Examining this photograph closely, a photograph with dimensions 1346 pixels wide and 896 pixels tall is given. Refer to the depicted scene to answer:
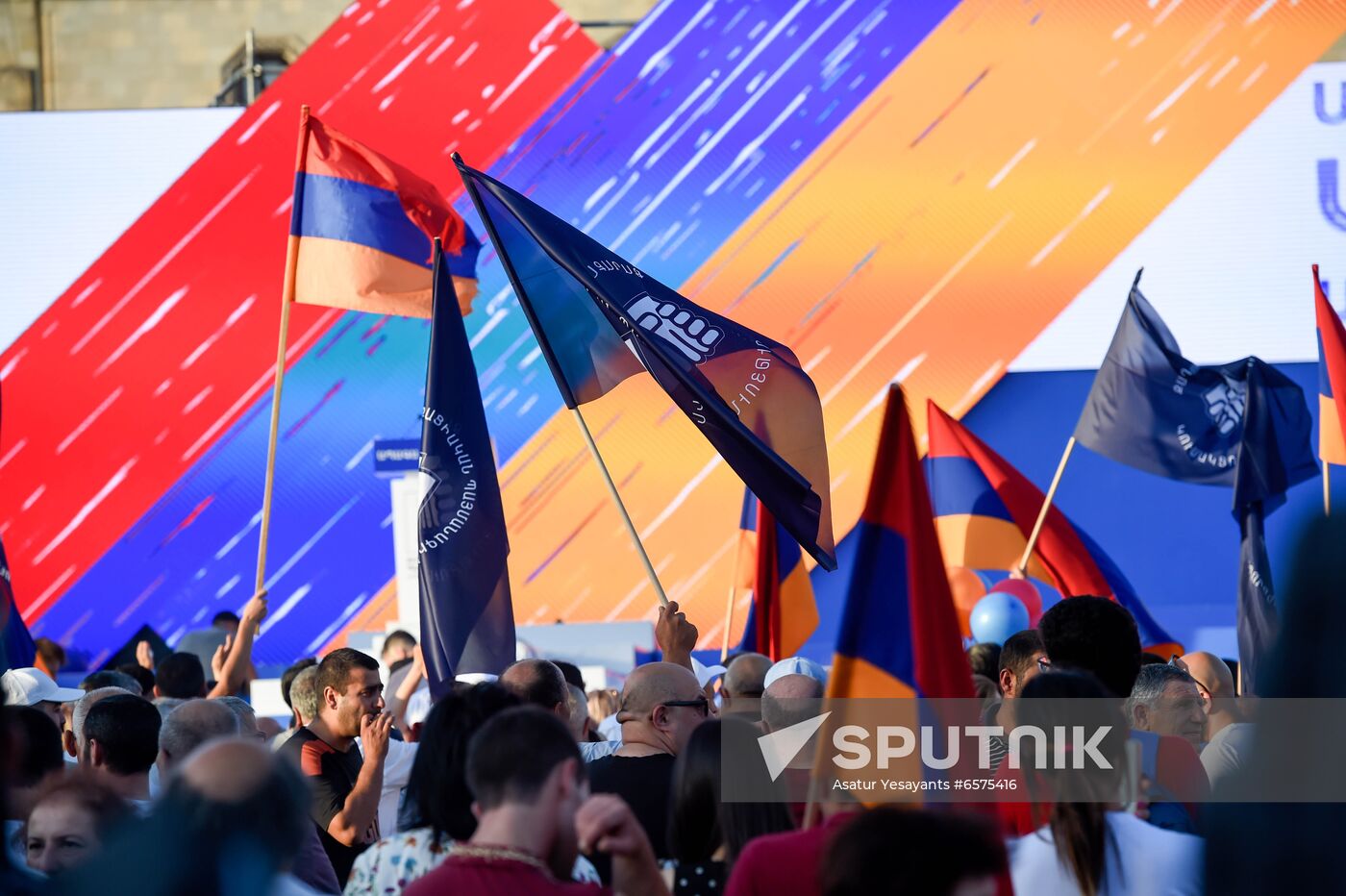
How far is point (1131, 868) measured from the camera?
2.44 metres

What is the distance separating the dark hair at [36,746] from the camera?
3115 mm

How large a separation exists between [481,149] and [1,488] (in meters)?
4.38

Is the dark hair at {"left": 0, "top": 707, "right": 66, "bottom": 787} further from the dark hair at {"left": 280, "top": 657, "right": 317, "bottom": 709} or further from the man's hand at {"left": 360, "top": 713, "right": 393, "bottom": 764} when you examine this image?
the dark hair at {"left": 280, "top": 657, "right": 317, "bottom": 709}

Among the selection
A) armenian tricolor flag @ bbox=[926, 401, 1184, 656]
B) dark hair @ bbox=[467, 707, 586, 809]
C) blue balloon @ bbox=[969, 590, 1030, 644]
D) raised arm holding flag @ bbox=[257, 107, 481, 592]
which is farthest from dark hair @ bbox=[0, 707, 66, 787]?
armenian tricolor flag @ bbox=[926, 401, 1184, 656]

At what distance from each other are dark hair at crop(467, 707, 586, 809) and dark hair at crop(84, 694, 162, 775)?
58.3 inches

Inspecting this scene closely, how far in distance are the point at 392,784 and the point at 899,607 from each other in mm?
1921

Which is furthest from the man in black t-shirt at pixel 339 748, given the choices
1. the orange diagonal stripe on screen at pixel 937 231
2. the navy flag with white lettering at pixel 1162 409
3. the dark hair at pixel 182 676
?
the orange diagonal stripe on screen at pixel 937 231

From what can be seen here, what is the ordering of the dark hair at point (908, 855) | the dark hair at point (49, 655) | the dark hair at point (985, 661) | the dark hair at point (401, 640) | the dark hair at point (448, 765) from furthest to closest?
1. the dark hair at point (49, 655)
2. the dark hair at point (401, 640)
3. the dark hair at point (985, 661)
4. the dark hair at point (448, 765)
5. the dark hair at point (908, 855)

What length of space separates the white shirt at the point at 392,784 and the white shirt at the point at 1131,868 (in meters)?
2.11

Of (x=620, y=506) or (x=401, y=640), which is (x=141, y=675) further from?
(x=620, y=506)

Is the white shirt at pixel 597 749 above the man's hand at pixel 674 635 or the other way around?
the other way around

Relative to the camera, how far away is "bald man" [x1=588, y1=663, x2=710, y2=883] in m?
3.43

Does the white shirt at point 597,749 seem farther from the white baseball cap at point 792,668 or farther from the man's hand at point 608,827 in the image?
the man's hand at point 608,827

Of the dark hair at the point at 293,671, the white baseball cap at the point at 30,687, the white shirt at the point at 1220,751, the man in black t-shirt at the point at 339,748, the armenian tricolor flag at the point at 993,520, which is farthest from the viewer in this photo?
the armenian tricolor flag at the point at 993,520
